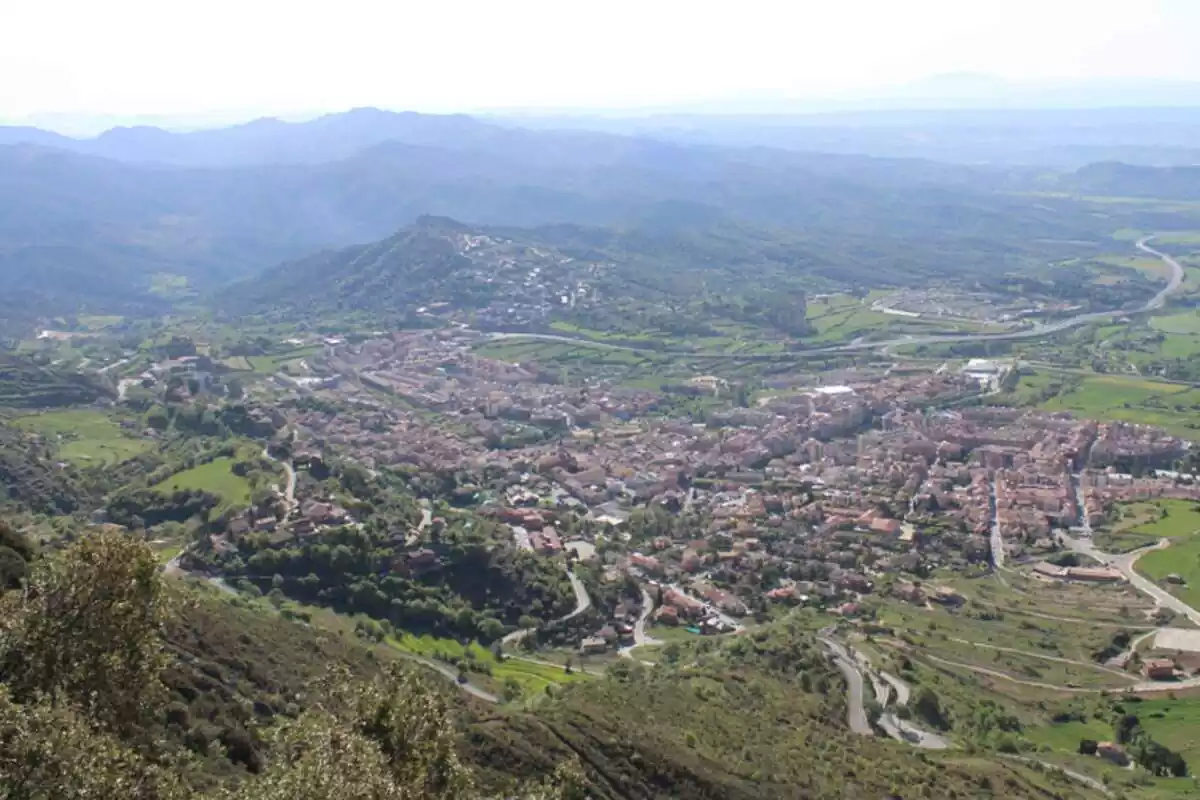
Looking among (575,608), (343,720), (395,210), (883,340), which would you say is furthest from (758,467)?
(395,210)

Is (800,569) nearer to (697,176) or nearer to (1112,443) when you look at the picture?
(1112,443)

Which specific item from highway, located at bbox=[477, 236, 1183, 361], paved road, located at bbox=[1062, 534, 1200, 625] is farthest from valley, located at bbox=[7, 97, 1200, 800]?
highway, located at bbox=[477, 236, 1183, 361]

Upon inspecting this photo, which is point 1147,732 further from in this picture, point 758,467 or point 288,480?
point 288,480

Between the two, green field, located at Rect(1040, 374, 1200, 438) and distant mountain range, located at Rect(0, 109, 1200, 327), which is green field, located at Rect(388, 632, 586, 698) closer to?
green field, located at Rect(1040, 374, 1200, 438)

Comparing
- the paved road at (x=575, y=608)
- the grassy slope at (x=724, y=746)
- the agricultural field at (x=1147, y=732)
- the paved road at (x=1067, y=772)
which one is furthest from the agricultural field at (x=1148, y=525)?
the paved road at (x=575, y=608)

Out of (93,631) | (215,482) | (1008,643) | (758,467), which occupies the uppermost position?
(93,631)
